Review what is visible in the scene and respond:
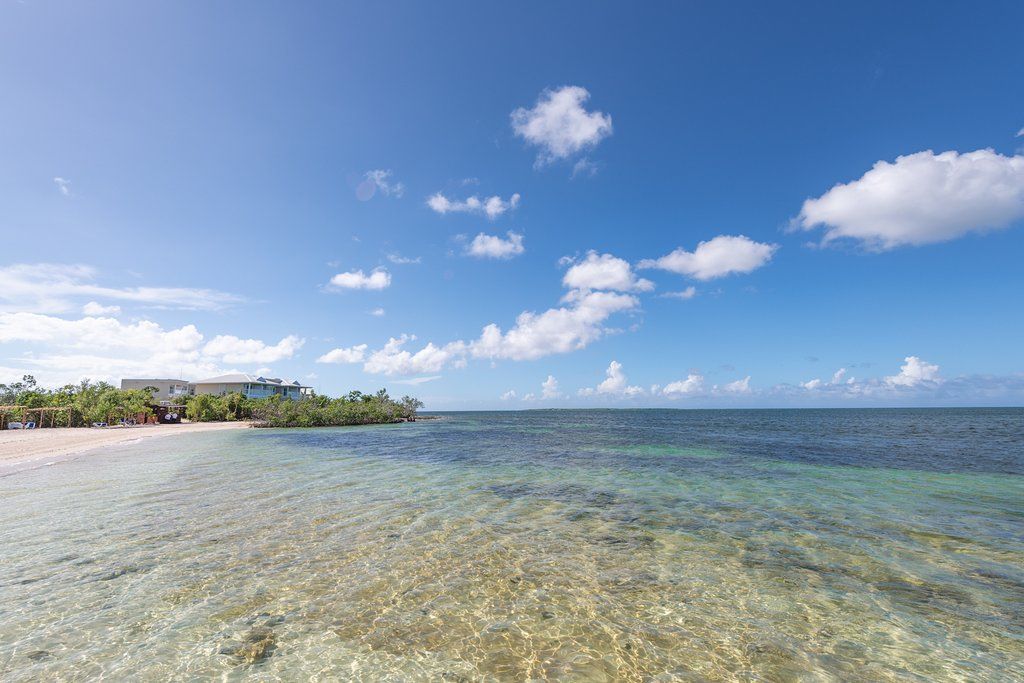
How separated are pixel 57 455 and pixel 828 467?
46.9m

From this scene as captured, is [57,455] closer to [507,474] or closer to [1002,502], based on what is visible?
[507,474]

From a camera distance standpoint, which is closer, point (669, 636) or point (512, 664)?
point (512, 664)

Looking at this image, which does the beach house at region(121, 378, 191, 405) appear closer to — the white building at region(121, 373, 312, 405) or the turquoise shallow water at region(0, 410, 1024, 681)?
the white building at region(121, 373, 312, 405)

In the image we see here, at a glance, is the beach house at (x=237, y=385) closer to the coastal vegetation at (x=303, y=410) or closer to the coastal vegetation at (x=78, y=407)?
the coastal vegetation at (x=303, y=410)

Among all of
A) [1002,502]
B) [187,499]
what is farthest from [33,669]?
[1002,502]

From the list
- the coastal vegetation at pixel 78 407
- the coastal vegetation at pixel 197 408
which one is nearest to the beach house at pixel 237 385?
the coastal vegetation at pixel 197 408

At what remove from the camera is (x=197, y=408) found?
7338 cm

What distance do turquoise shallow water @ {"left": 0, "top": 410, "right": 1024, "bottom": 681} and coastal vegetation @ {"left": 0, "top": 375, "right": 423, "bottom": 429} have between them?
5291 centimetres

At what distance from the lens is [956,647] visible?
5855 millimetres

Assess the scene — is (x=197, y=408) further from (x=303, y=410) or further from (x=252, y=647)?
(x=252, y=647)

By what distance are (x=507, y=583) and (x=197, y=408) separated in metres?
85.6

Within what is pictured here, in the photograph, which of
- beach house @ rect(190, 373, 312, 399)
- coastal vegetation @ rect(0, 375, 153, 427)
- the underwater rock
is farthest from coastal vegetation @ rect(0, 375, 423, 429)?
the underwater rock

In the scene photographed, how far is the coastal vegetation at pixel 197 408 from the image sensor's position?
5734 cm

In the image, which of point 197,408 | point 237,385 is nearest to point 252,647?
point 197,408
